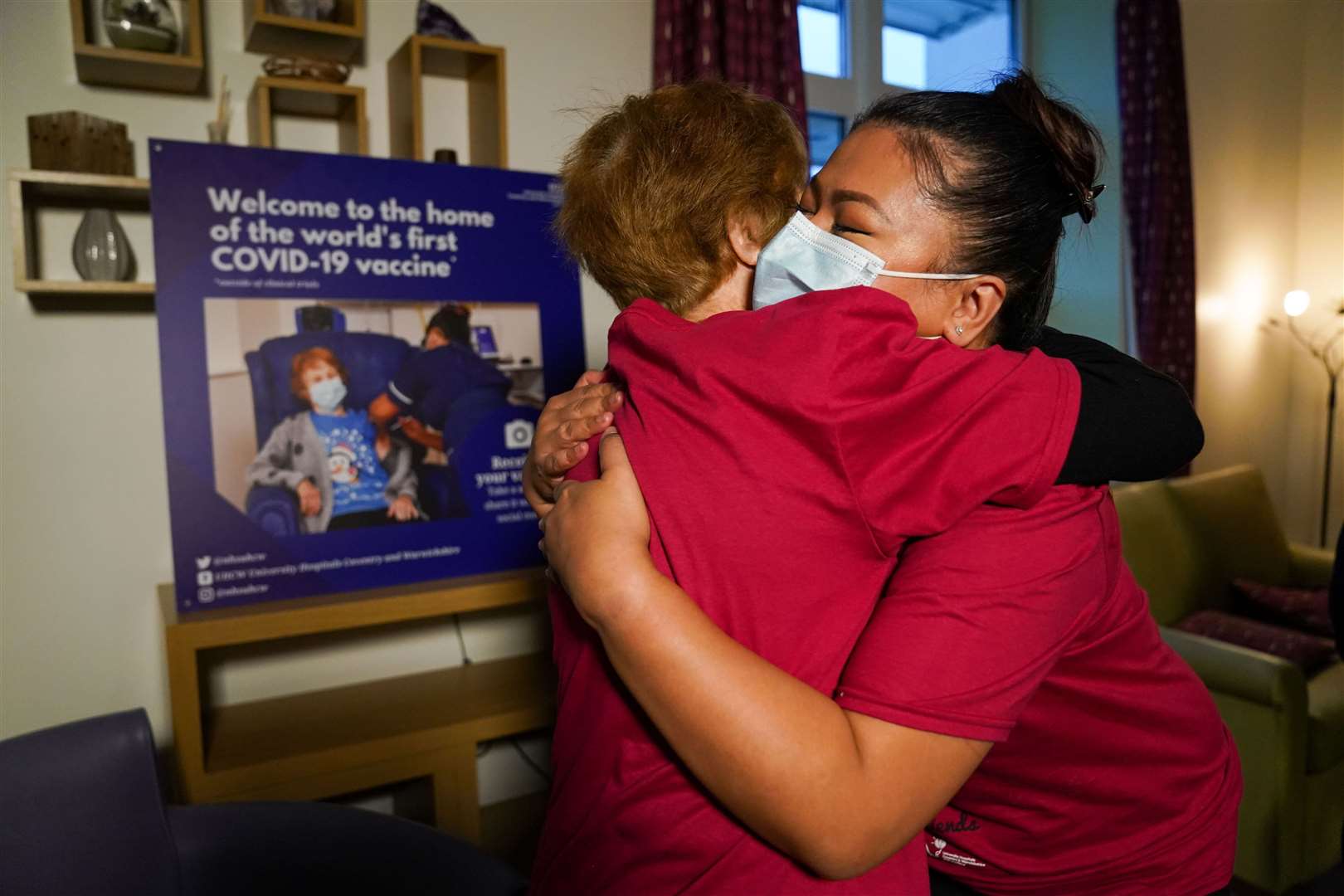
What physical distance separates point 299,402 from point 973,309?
5.27 ft

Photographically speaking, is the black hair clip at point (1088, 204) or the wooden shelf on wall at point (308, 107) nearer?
the black hair clip at point (1088, 204)

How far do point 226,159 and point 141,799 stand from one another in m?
1.31

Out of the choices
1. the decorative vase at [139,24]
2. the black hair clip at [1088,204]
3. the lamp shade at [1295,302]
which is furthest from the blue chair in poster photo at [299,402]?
the lamp shade at [1295,302]

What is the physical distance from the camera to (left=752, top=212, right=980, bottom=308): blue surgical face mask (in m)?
0.92

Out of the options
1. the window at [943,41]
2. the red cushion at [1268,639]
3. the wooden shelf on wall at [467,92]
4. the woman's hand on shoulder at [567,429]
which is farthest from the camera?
the window at [943,41]

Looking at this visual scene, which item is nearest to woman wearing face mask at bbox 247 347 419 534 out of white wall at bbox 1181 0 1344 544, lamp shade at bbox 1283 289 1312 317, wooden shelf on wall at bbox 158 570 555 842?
wooden shelf on wall at bbox 158 570 555 842

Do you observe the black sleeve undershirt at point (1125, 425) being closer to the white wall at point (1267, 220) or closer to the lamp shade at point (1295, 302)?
the white wall at point (1267, 220)

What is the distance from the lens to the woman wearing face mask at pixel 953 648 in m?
0.66

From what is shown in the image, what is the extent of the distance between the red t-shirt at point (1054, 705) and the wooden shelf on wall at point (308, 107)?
1919 millimetres

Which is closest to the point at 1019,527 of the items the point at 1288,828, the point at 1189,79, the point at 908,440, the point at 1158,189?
the point at 908,440

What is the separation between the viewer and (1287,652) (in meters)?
2.87

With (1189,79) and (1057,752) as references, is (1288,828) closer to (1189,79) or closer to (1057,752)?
(1057,752)

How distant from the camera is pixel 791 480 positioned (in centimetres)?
69

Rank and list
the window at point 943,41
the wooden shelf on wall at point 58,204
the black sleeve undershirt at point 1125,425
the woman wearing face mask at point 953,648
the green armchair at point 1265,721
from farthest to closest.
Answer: the window at point 943,41, the green armchair at point 1265,721, the wooden shelf on wall at point 58,204, the black sleeve undershirt at point 1125,425, the woman wearing face mask at point 953,648
